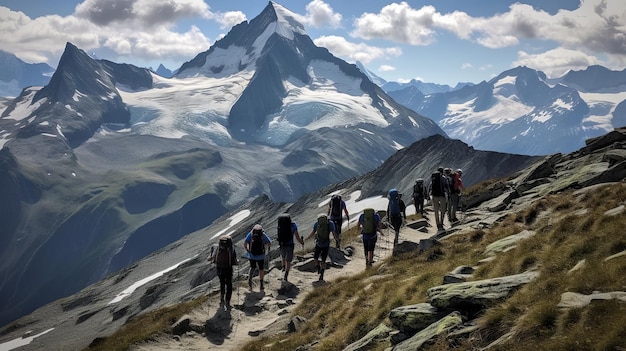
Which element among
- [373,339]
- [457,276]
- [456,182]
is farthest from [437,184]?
[373,339]

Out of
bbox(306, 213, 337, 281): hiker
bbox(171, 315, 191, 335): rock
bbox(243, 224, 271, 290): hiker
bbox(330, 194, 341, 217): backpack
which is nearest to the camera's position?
bbox(171, 315, 191, 335): rock

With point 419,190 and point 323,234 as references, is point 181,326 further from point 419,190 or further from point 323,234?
point 419,190

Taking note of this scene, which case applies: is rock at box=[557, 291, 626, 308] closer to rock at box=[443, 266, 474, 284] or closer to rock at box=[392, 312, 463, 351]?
rock at box=[392, 312, 463, 351]

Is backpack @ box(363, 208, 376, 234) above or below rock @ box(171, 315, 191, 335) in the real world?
above

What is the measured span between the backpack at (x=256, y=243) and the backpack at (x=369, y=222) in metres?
5.23

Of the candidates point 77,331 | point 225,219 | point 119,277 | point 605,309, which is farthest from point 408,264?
point 225,219

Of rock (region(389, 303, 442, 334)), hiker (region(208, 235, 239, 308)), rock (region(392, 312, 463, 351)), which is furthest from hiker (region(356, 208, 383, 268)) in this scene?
rock (region(392, 312, 463, 351))

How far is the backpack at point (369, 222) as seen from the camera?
2516 cm

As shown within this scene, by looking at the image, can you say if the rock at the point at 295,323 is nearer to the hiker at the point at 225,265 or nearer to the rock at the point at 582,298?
the hiker at the point at 225,265

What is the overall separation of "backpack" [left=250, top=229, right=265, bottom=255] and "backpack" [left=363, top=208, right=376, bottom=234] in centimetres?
523

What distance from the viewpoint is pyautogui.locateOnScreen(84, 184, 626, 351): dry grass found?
853 centimetres

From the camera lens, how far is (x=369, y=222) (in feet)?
83.1

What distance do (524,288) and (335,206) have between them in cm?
1813

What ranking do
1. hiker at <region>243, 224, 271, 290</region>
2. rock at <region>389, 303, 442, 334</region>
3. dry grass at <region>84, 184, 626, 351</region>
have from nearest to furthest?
dry grass at <region>84, 184, 626, 351</region>, rock at <region>389, 303, 442, 334</region>, hiker at <region>243, 224, 271, 290</region>
